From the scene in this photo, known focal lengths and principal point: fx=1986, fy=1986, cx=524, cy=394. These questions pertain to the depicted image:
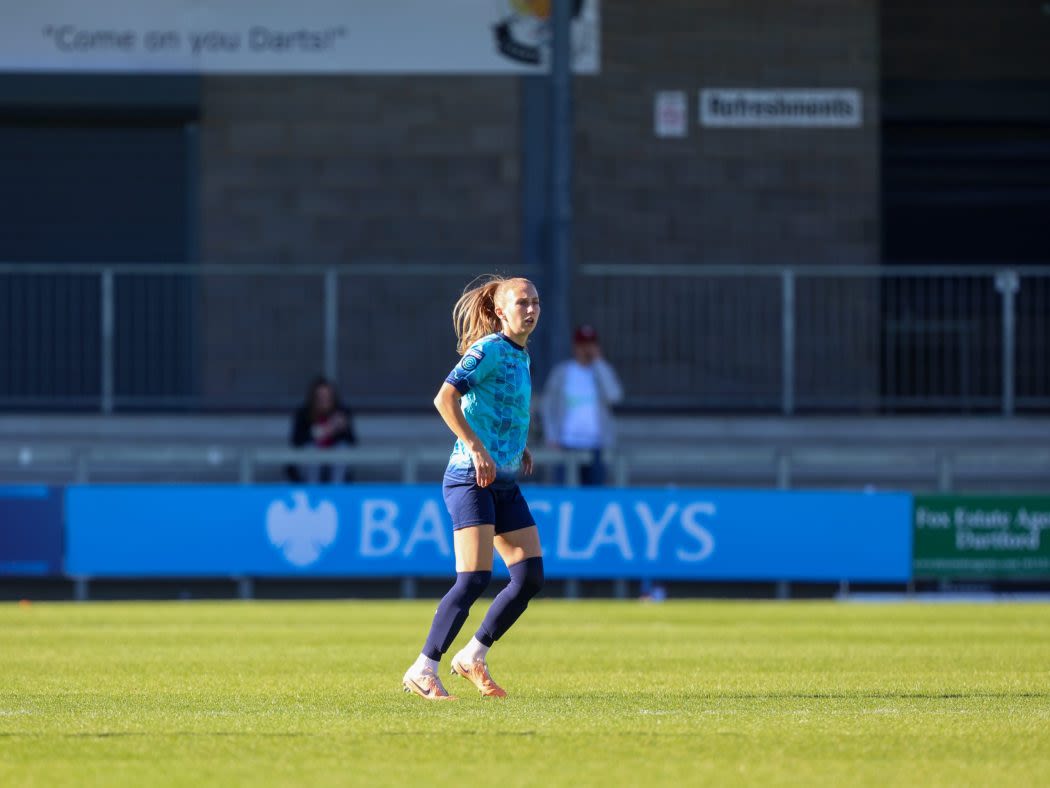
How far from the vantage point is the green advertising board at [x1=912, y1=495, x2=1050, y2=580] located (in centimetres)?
1795

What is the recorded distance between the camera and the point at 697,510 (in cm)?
1778

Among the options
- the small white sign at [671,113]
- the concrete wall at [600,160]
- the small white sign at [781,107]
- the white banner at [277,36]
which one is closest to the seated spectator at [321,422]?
the concrete wall at [600,160]

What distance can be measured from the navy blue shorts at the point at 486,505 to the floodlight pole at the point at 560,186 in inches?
433

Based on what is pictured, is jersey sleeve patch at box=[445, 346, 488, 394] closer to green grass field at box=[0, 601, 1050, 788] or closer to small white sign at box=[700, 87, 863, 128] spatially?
green grass field at box=[0, 601, 1050, 788]

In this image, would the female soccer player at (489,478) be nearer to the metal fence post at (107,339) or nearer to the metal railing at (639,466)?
the metal railing at (639,466)

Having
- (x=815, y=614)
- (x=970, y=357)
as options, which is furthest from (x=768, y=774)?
(x=970, y=357)

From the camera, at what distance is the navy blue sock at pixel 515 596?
8.52m

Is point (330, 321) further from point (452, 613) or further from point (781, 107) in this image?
point (452, 613)

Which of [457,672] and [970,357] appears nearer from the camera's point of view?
[457,672]

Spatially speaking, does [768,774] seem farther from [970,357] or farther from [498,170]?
[498,170]

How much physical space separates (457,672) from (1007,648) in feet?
15.0

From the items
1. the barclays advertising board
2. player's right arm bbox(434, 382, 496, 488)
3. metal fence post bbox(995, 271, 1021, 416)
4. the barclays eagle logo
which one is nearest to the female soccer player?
player's right arm bbox(434, 382, 496, 488)

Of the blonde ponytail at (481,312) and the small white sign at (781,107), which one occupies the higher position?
the small white sign at (781,107)

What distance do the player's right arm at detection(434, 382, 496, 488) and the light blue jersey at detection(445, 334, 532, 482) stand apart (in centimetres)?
15
